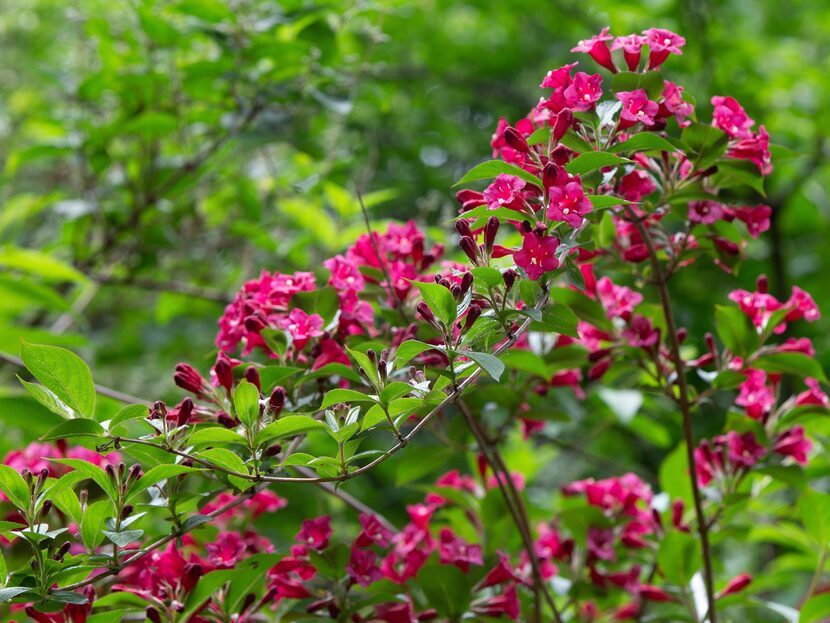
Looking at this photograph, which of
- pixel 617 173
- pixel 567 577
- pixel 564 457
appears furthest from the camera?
pixel 564 457

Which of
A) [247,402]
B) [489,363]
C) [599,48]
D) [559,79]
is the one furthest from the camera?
[599,48]

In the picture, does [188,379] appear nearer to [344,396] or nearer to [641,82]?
[344,396]

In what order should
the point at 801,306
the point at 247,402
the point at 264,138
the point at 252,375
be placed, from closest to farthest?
the point at 247,402
the point at 252,375
the point at 801,306
the point at 264,138

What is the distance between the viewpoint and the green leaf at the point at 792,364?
166cm

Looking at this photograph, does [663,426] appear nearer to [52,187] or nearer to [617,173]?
[617,173]

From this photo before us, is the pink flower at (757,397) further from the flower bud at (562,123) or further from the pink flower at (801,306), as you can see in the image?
the flower bud at (562,123)

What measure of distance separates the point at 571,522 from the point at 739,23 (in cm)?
369

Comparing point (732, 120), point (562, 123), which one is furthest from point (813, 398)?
point (562, 123)

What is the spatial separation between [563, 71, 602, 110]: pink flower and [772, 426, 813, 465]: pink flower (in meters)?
0.85

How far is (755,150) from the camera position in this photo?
1.51m

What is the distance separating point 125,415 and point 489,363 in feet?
1.51

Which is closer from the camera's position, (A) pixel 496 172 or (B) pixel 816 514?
(A) pixel 496 172

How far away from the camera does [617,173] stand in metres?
Answer: 1.48

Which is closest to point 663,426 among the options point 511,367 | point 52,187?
point 511,367
